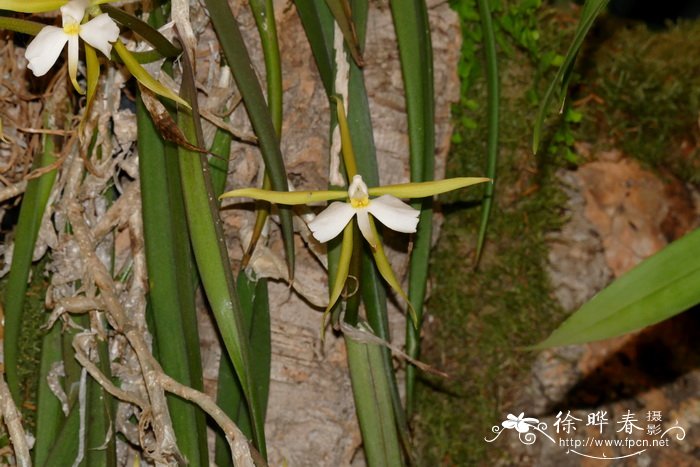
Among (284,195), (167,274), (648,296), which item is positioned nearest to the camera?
(648,296)

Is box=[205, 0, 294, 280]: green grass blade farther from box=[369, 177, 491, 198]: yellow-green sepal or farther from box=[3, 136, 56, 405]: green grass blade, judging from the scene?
box=[3, 136, 56, 405]: green grass blade

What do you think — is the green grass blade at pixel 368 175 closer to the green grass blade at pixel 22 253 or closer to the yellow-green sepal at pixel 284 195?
the yellow-green sepal at pixel 284 195

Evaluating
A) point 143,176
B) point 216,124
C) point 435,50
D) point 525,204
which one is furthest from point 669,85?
point 143,176

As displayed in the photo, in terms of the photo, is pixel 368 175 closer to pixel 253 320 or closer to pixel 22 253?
pixel 253 320

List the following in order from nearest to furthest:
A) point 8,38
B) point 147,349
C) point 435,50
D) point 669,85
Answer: point 147,349, point 8,38, point 435,50, point 669,85

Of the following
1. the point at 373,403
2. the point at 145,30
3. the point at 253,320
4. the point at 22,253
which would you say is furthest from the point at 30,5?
the point at 373,403

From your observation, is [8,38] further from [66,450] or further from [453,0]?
[453,0]

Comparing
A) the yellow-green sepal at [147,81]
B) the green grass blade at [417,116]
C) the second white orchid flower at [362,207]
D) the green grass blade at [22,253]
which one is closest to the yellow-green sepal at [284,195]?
the second white orchid flower at [362,207]

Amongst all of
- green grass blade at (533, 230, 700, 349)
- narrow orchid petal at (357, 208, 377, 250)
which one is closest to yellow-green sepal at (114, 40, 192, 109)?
narrow orchid petal at (357, 208, 377, 250)
